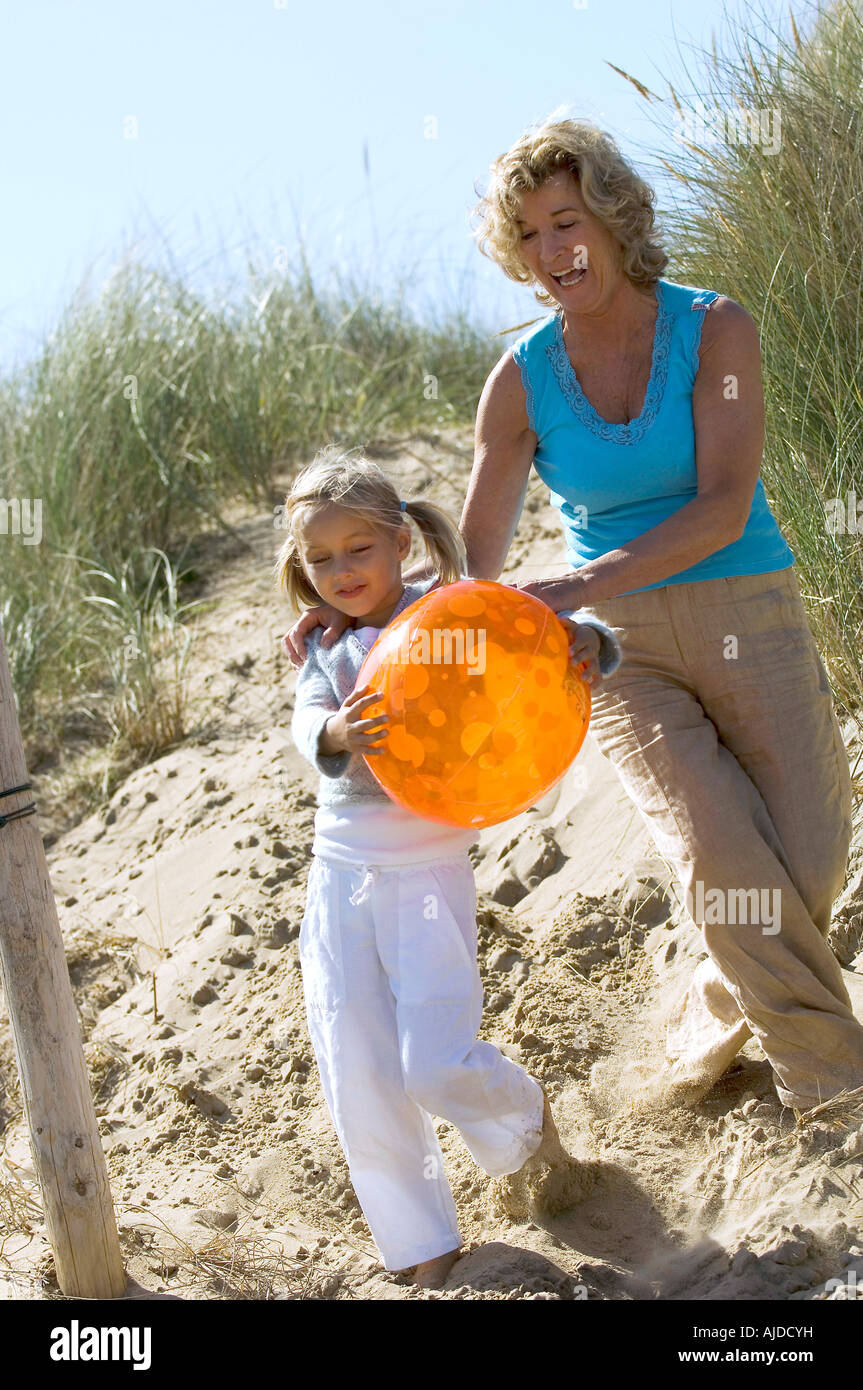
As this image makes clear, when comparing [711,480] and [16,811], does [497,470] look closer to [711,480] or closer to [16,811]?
[711,480]

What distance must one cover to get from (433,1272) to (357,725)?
3.97 ft

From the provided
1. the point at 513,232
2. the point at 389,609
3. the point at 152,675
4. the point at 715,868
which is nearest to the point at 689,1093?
the point at 715,868

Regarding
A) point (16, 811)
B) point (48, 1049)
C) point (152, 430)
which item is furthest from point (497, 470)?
point (152, 430)

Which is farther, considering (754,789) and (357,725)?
(754,789)

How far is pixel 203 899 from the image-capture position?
5234mm

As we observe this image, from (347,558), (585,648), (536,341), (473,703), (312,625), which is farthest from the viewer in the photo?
(536,341)

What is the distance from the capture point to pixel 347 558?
2.86 meters

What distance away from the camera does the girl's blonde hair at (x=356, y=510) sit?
9.32 feet

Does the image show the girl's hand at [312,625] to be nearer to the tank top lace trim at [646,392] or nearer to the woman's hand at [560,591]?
A: the woman's hand at [560,591]

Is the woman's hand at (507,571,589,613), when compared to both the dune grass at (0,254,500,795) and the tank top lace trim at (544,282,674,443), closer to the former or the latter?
the tank top lace trim at (544,282,674,443)

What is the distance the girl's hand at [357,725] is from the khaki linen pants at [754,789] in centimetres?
77

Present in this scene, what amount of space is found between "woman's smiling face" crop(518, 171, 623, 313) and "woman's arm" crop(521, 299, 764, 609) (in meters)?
0.26

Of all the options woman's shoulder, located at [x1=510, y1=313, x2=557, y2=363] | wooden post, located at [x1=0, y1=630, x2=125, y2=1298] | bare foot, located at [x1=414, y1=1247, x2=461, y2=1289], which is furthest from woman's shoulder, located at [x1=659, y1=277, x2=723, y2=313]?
bare foot, located at [x1=414, y1=1247, x2=461, y2=1289]
